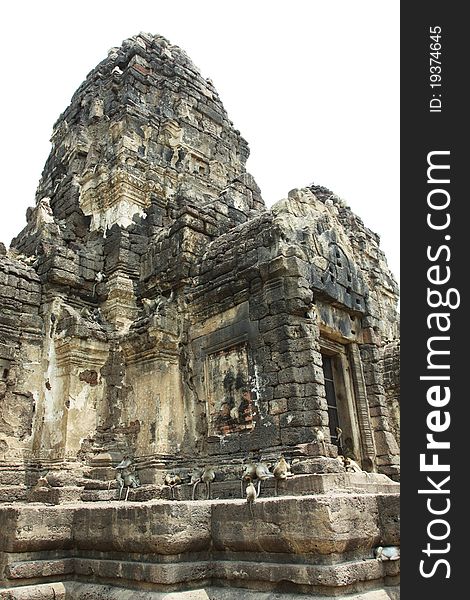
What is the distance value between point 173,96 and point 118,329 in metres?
7.36

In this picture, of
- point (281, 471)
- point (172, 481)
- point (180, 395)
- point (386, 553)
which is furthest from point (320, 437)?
point (386, 553)

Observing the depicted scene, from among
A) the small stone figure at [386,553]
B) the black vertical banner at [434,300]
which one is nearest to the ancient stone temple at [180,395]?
the small stone figure at [386,553]

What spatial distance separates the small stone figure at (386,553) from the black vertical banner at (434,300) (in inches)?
29.0

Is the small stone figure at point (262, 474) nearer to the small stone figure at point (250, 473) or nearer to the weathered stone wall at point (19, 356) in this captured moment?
the small stone figure at point (250, 473)

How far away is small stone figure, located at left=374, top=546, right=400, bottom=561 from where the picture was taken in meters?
3.81

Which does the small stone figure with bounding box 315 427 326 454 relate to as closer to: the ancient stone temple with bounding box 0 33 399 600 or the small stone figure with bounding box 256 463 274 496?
the ancient stone temple with bounding box 0 33 399 600

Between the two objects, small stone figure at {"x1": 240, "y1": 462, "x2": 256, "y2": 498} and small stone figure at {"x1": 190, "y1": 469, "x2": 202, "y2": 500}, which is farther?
small stone figure at {"x1": 190, "y1": 469, "x2": 202, "y2": 500}

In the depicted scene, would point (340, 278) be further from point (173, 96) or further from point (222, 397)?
point (173, 96)

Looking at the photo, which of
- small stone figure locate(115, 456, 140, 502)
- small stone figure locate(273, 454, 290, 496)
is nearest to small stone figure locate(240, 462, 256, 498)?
small stone figure locate(273, 454, 290, 496)

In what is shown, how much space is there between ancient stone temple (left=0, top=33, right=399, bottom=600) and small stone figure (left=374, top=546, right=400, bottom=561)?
0.01m

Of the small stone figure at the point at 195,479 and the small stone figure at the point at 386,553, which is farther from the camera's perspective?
the small stone figure at the point at 195,479

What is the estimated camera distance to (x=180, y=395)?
28.9 feet

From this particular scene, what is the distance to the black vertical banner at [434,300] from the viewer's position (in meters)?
3.13

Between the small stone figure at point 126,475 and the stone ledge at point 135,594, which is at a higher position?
the small stone figure at point 126,475
